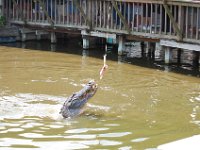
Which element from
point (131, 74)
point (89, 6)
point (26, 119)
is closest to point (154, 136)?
point (26, 119)

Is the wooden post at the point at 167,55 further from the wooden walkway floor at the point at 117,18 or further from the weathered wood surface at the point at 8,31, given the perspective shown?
the weathered wood surface at the point at 8,31

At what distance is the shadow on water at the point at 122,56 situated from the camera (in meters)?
20.1

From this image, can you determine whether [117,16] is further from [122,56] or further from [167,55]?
[167,55]

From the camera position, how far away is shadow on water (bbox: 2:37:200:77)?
20.1 m

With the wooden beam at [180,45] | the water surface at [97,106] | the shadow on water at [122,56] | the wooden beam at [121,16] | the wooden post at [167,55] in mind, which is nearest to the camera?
the water surface at [97,106]

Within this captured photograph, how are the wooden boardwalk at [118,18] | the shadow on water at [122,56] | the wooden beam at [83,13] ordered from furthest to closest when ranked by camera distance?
the wooden beam at [83,13] → the shadow on water at [122,56] → the wooden boardwalk at [118,18]

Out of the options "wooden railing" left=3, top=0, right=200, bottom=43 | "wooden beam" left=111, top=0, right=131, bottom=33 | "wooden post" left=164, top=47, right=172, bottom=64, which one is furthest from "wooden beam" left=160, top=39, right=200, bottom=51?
"wooden beam" left=111, top=0, right=131, bottom=33

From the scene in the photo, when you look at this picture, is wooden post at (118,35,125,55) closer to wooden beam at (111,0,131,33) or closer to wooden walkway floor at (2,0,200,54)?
wooden walkway floor at (2,0,200,54)

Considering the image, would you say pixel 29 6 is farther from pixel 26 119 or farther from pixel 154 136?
pixel 154 136

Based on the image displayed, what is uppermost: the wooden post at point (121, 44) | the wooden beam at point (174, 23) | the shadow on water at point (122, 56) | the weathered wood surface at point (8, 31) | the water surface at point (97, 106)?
the wooden beam at point (174, 23)

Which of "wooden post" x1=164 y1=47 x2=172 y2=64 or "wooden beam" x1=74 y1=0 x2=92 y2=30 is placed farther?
"wooden beam" x1=74 y1=0 x2=92 y2=30

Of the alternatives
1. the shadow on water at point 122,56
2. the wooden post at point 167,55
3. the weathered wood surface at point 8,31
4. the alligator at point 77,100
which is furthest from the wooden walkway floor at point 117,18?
the alligator at point 77,100

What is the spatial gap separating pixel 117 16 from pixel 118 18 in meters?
0.10

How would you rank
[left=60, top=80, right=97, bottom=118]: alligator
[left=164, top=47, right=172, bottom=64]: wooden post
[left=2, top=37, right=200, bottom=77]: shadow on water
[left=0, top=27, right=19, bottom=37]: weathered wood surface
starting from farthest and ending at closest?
[left=0, top=27, right=19, bottom=37]: weathered wood surface < [left=164, top=47, right=172, bottom=64]: wooden post < [left=2, top=37, right=200, bottom=77]: shadow on water < [left=60, top=80, right=97, bottom=118]: alligator
